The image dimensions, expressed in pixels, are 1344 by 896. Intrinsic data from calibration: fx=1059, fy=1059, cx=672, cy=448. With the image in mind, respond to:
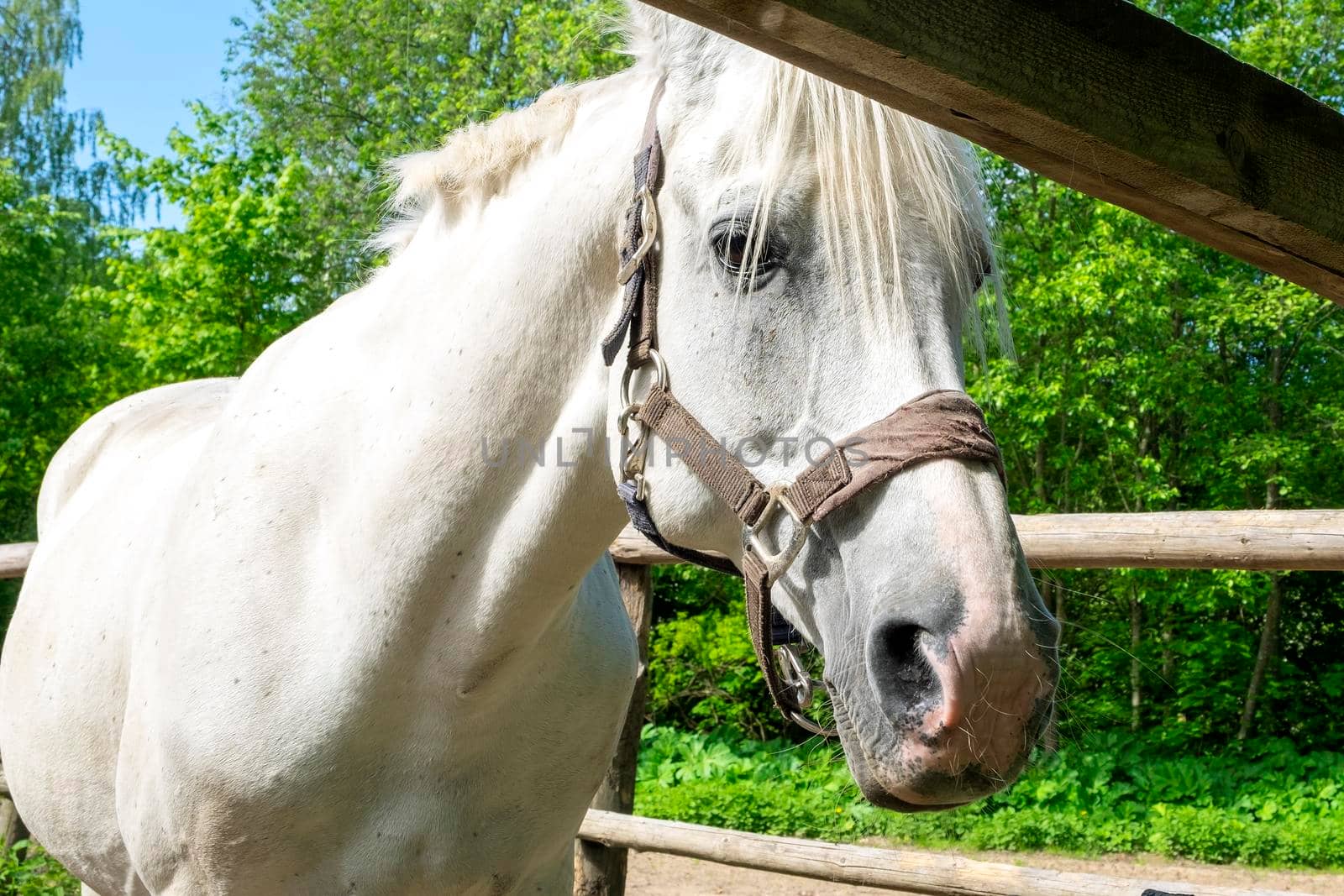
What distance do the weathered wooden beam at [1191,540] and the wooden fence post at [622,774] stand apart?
36.6 inches

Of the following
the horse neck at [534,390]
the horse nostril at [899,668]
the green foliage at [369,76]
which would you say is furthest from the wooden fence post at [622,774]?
the green foliage at [369,76]

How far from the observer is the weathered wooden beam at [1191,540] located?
2.64m

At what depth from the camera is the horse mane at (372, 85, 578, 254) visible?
5.58 feet

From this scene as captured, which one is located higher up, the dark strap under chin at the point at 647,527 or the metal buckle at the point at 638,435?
the metal buckle at the point at 638,435

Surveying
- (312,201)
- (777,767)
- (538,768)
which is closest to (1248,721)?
(777,767)

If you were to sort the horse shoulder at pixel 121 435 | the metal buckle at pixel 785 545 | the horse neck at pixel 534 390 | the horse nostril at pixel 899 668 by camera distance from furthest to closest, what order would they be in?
the horse shoulder at pixel 121 435 → the horse neck at pixel 534 390 → the metal buckle at pixel 785 545 → the horse nostril at pixel 899 668

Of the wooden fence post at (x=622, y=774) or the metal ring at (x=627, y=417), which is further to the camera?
the wooden fence post at (x=622, y=774)

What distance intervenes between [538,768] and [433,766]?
21 cm

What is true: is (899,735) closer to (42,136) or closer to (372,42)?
(372,42)

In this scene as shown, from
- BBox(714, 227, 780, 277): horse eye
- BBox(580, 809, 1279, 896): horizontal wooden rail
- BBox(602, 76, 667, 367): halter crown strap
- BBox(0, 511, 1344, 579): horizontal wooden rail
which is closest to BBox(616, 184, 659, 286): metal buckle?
BBox(602, 76, 667, 367): halter crown strap

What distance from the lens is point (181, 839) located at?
5.83 feet

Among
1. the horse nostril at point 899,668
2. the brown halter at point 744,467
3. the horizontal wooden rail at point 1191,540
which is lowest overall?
the horse nostril at point 899,668

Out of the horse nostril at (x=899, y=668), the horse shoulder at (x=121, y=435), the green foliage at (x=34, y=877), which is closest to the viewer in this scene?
the horse nostril at (x=899, y=668)

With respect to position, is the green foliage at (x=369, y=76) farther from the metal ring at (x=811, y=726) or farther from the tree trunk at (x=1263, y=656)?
the metal ring at (x=811, y=726)
